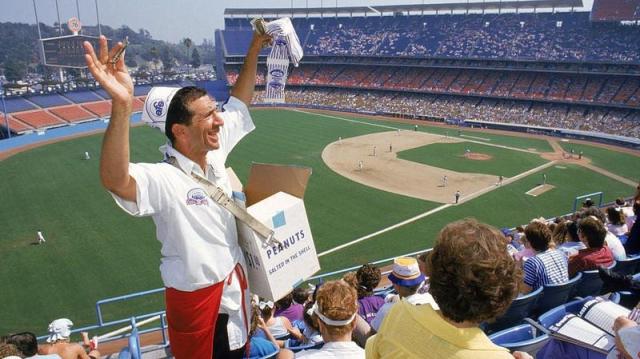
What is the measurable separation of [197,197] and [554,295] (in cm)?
489

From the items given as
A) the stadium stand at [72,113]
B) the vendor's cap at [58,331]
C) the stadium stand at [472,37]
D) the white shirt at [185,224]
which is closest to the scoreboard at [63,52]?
the stadium stand at [72,113]

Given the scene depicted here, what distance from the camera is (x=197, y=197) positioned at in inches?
102

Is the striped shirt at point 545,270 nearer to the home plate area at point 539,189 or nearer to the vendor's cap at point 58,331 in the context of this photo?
the vendor's cap at point 58,331

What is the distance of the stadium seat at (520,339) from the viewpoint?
3869 millimetres

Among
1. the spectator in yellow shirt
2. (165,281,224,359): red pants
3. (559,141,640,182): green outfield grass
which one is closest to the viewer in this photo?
the spectator in yellow shirt

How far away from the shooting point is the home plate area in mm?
26398

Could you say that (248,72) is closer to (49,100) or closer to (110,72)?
(110,72)

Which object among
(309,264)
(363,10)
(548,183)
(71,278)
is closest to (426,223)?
A: (548,183)

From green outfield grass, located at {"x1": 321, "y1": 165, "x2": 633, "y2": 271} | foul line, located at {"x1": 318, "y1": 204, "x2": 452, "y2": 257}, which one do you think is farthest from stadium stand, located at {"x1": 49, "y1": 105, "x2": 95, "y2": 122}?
green outfield grass, located at {"x1": 321, "y1": 165, "x2": 633, "y2": 271}

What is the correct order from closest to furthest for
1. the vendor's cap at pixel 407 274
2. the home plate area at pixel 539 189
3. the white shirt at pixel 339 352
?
the white shirt at pixel 339 352, the vendor's cap at pixel 407 274, the home plate area at pixel 539 189

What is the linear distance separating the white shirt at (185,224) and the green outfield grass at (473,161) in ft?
100

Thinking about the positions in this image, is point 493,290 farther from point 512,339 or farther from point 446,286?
point 512,339

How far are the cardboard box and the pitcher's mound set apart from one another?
33791 mm

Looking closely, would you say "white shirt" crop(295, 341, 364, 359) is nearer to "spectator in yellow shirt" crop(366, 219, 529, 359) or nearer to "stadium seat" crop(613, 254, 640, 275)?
"spectator in yellow shirt" crop(366, 219, 529, 359)
